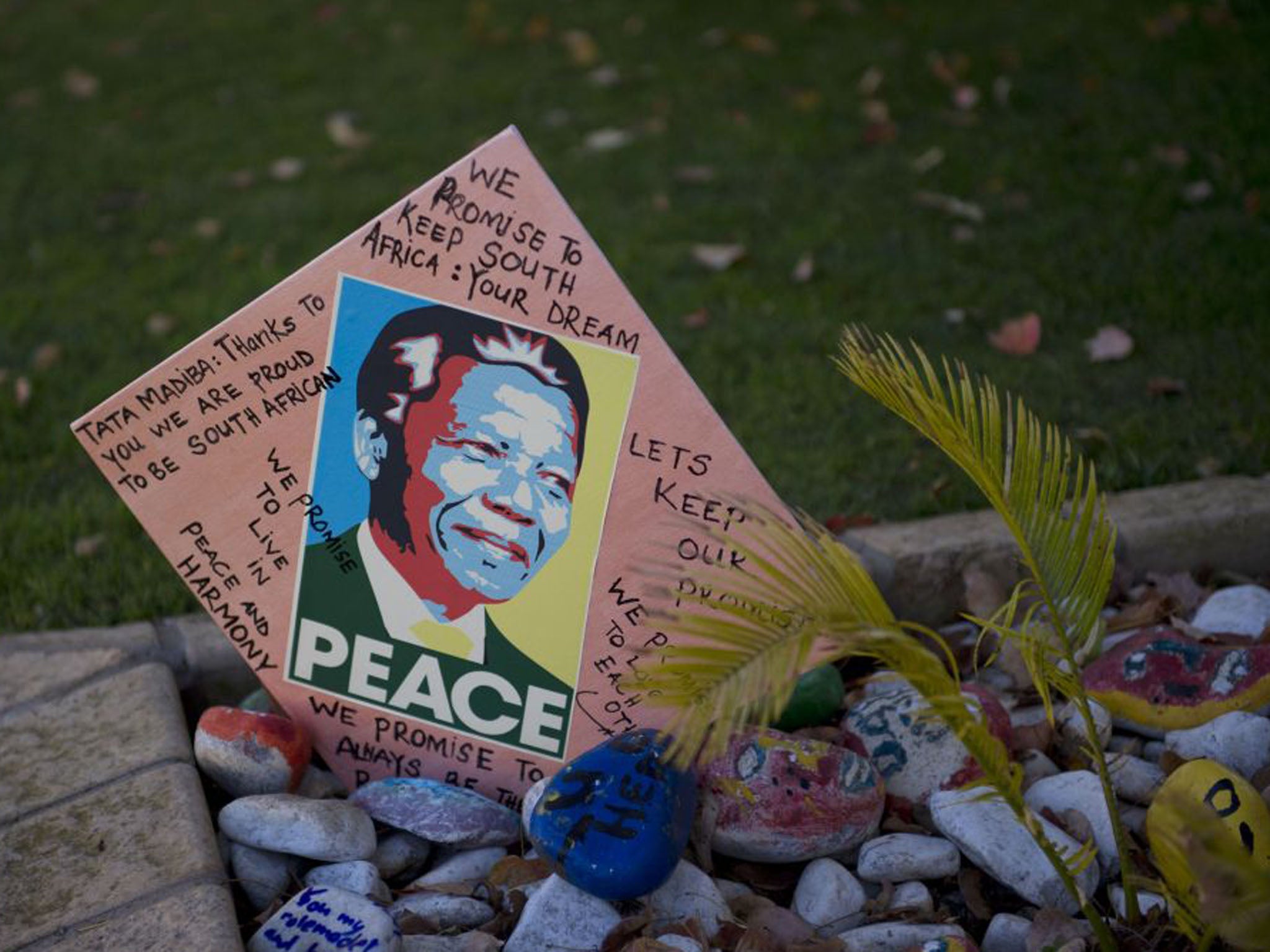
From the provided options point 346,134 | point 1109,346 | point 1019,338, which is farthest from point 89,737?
point 346,134

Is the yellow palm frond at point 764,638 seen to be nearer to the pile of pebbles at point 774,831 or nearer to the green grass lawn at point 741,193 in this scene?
the pile of pebbles at point 774,831

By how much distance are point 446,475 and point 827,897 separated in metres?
0.77

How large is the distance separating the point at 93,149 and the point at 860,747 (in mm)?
3858

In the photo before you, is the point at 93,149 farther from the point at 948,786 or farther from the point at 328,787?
the point at 948,786

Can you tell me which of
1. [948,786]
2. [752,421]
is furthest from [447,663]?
A: [752,421]

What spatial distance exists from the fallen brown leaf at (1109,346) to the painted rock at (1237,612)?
3.07ft

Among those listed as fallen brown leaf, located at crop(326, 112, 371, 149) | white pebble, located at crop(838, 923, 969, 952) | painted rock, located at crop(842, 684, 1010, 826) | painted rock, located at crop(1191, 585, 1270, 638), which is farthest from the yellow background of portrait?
fallen brown leaf, located at crop(326, 112, 371, 149)

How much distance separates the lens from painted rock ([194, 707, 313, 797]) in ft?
6.28

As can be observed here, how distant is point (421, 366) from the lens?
1.93 metres

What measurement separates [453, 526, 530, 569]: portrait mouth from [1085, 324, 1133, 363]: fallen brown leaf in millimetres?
1659

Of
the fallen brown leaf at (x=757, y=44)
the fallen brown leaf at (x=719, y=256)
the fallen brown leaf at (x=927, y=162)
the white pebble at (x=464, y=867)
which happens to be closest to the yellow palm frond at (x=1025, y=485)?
the white pebble at (x=464, y=867)

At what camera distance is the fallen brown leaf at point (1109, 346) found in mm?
3051

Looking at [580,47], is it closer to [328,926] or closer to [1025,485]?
[1025,485]

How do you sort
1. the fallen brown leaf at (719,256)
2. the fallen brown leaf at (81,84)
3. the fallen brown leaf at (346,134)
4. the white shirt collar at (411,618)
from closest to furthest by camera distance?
the white shirt collar at (411,618)
the fallen brown leaf at (719,256)
the fallen brown leaf at (346,134)
the fallen brown leaf at (81,84)
